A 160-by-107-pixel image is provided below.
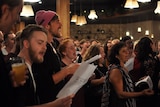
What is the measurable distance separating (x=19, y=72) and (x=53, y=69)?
1117mm

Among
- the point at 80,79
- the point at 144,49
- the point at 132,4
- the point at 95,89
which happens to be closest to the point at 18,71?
the point at 80,79

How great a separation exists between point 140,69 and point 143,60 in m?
0.12

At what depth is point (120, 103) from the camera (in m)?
3.40

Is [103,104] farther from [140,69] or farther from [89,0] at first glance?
[89,0]

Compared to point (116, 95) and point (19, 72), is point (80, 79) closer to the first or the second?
point (19, 72)

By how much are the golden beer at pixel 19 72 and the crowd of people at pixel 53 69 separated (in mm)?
17

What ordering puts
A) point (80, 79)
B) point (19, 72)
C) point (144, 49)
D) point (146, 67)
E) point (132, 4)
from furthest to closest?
1. point (132, 4)
2. point (144, 49)
3. point (146, 67)
4. point (80, 79)
5. point (19, 72)

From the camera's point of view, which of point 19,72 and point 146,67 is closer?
point 19,72

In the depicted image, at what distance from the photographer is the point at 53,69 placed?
99.0 inches

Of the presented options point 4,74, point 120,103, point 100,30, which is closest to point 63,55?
point 120,103

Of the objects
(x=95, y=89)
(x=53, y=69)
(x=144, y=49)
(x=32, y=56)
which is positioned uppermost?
(x=32, y=56)

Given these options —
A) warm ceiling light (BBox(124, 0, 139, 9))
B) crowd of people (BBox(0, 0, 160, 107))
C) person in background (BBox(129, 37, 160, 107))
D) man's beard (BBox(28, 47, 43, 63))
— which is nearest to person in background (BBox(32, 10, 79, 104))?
crowd of people (BBox(0, 0, 160, 107))

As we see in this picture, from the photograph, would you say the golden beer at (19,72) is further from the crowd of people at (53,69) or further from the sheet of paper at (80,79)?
the sheet of paper at (80,79)

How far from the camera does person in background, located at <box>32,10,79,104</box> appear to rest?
7.30ft
